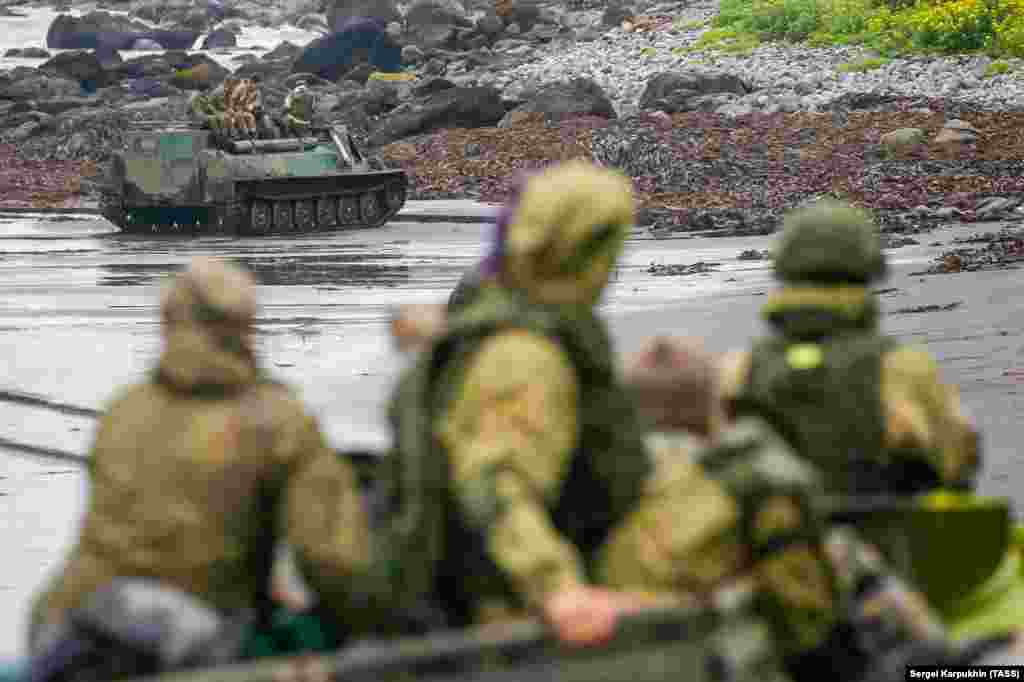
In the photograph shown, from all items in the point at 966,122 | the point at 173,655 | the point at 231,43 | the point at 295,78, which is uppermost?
the point at 173,655

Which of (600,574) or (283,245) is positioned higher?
(600,574)

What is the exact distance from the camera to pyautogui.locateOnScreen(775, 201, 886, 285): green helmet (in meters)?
5.66

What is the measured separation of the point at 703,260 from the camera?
86.4ft

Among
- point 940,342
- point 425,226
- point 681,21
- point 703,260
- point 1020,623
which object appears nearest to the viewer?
point 1020,623

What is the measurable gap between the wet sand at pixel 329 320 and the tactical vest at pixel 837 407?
4244mm


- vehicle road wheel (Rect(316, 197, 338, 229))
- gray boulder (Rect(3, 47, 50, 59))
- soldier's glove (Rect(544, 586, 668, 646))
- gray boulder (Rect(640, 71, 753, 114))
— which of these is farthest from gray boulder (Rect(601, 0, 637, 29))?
soldier's glove (Rect(544, 586, 668, 646))

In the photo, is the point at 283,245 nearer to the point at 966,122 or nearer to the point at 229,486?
the point at 966,122

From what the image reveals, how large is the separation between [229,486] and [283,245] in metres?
26.2

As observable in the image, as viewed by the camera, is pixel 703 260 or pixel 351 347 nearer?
pixel 351 347

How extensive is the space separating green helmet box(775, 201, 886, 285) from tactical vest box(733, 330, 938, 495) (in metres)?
0.16

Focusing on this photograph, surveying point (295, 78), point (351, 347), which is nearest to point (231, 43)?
point (295, 78)

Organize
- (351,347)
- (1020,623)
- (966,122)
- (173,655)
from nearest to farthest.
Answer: (173,655) < (1020,623) < (351,347) < (966,122)

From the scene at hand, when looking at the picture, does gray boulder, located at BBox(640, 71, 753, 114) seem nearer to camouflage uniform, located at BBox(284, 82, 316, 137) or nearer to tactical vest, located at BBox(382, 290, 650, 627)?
camouflage uniform, located at BBox(284, 82, 316, 137)

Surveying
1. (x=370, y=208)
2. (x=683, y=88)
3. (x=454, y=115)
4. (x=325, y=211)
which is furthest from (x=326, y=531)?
(x=454, y=115)
